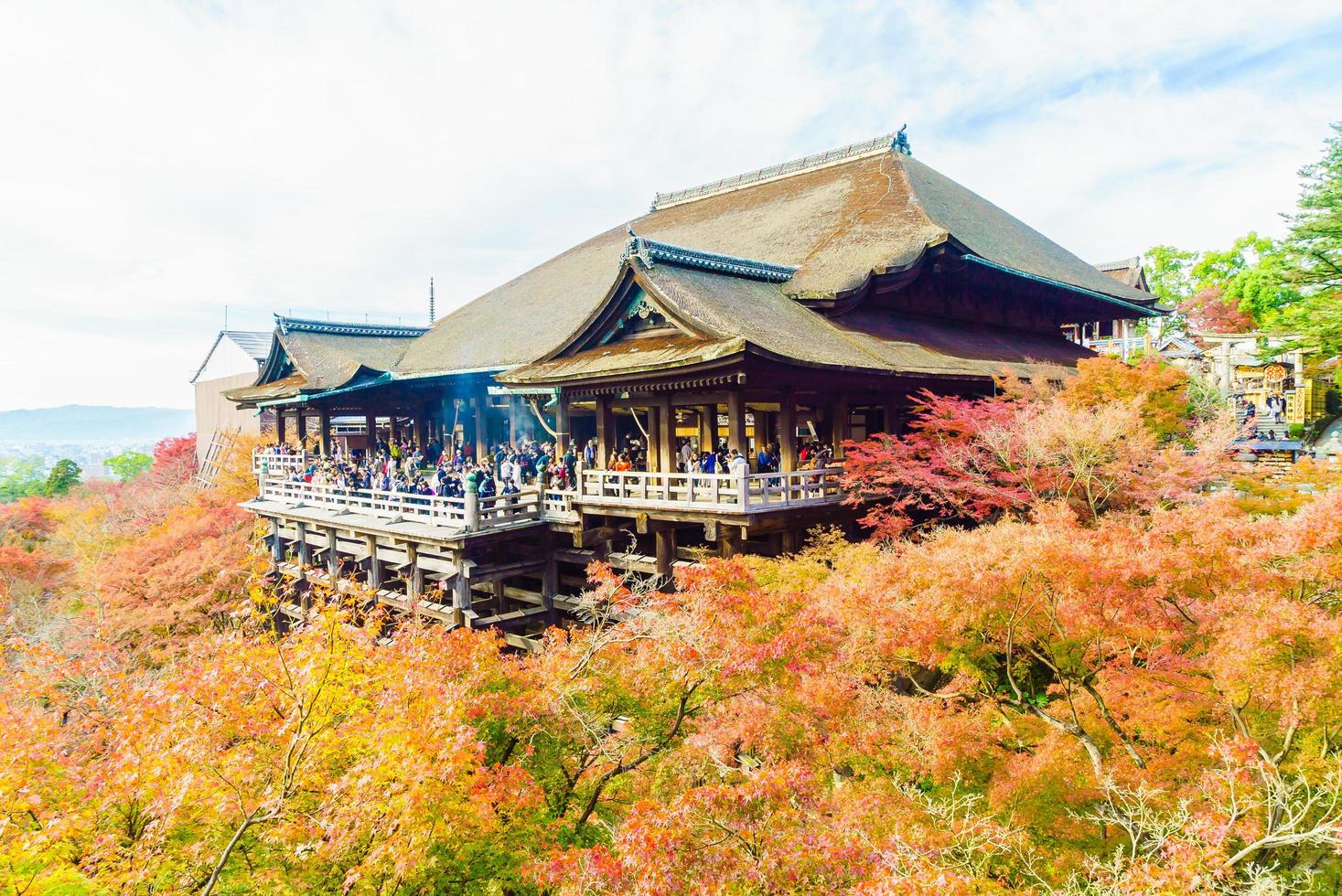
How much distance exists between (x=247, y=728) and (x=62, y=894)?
77.3 inches

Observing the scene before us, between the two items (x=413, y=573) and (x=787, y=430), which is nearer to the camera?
(x=787, y=430)

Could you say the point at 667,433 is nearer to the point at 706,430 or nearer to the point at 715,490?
the point at 706,430

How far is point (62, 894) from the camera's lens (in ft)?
14.8

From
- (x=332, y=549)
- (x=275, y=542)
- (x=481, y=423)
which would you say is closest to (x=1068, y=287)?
(x=481, y=423)

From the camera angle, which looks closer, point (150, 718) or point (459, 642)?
point (150, 718)

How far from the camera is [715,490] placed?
11.4 metres

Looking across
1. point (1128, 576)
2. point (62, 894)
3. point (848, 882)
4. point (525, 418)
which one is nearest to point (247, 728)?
point (62, 894)

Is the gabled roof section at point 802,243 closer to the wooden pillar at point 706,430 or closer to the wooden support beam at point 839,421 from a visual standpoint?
the wooden support beam at point 839,421

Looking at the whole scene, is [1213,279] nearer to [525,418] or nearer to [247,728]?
[525,418]

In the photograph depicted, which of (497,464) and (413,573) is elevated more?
(497,464)

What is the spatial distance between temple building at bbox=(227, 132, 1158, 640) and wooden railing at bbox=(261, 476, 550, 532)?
76 millimetres

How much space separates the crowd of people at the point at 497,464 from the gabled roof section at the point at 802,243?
276 centimetres

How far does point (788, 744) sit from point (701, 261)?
35.2ft

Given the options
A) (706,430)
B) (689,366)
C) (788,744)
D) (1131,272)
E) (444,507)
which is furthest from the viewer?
(1131,272)
